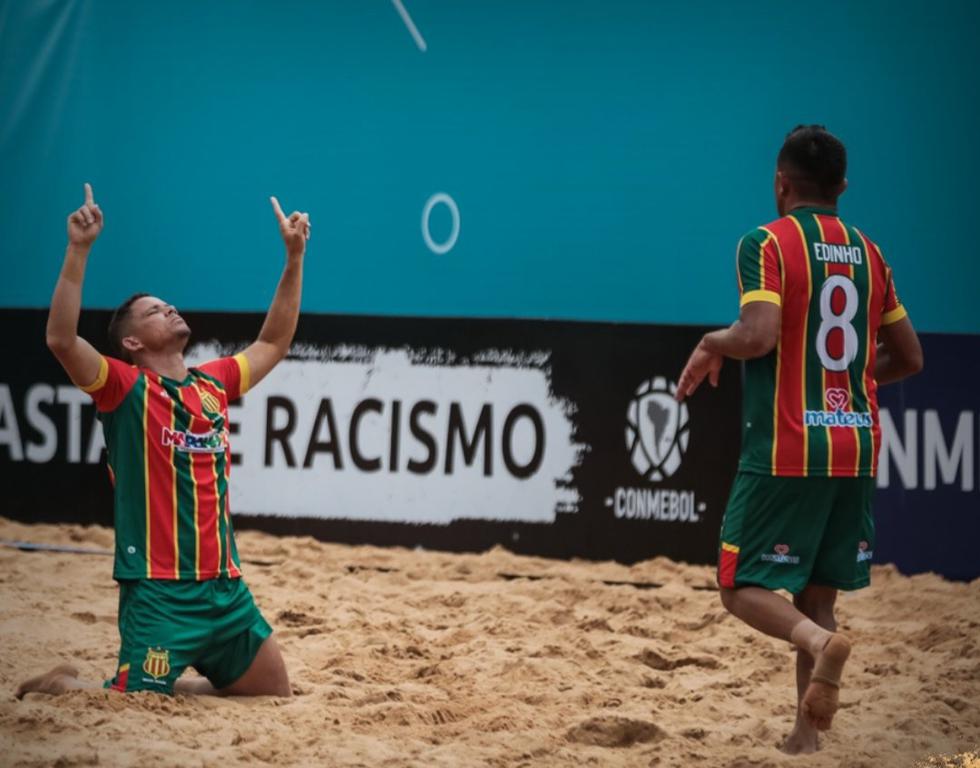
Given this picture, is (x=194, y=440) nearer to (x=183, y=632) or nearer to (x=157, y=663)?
(x=183, y=632)

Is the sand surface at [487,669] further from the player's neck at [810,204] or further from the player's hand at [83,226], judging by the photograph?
the player's neck at [810,204]

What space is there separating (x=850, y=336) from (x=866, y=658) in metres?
1.96

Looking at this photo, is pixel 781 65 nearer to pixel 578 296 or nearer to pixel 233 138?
pixel 578 296

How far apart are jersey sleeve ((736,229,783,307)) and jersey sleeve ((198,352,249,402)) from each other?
6.27 feet

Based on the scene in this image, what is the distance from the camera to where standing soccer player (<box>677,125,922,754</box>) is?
3.97m

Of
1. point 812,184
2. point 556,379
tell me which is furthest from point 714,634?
point 812,184

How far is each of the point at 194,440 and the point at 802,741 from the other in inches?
87.6

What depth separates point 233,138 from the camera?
7.78 meters

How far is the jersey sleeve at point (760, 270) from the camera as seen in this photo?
3.95 m

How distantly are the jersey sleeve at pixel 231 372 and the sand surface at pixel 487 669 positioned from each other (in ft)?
3.58

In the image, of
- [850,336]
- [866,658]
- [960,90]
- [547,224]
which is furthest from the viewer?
[547,224]

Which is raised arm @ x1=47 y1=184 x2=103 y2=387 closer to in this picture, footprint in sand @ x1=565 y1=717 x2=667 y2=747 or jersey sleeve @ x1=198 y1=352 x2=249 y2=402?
jersey sleeve @ x1=198 y1=352 x2=249 y2=402

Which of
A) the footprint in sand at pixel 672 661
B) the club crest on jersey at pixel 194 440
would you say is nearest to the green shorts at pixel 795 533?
the footprint in sand at pixel 672 661

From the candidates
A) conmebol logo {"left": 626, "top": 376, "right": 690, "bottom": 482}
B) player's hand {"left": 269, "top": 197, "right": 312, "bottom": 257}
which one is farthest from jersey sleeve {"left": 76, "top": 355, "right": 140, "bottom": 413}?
conmebol logo {"left": 626, "top": 376, "right": 690, "bottom": 482}
